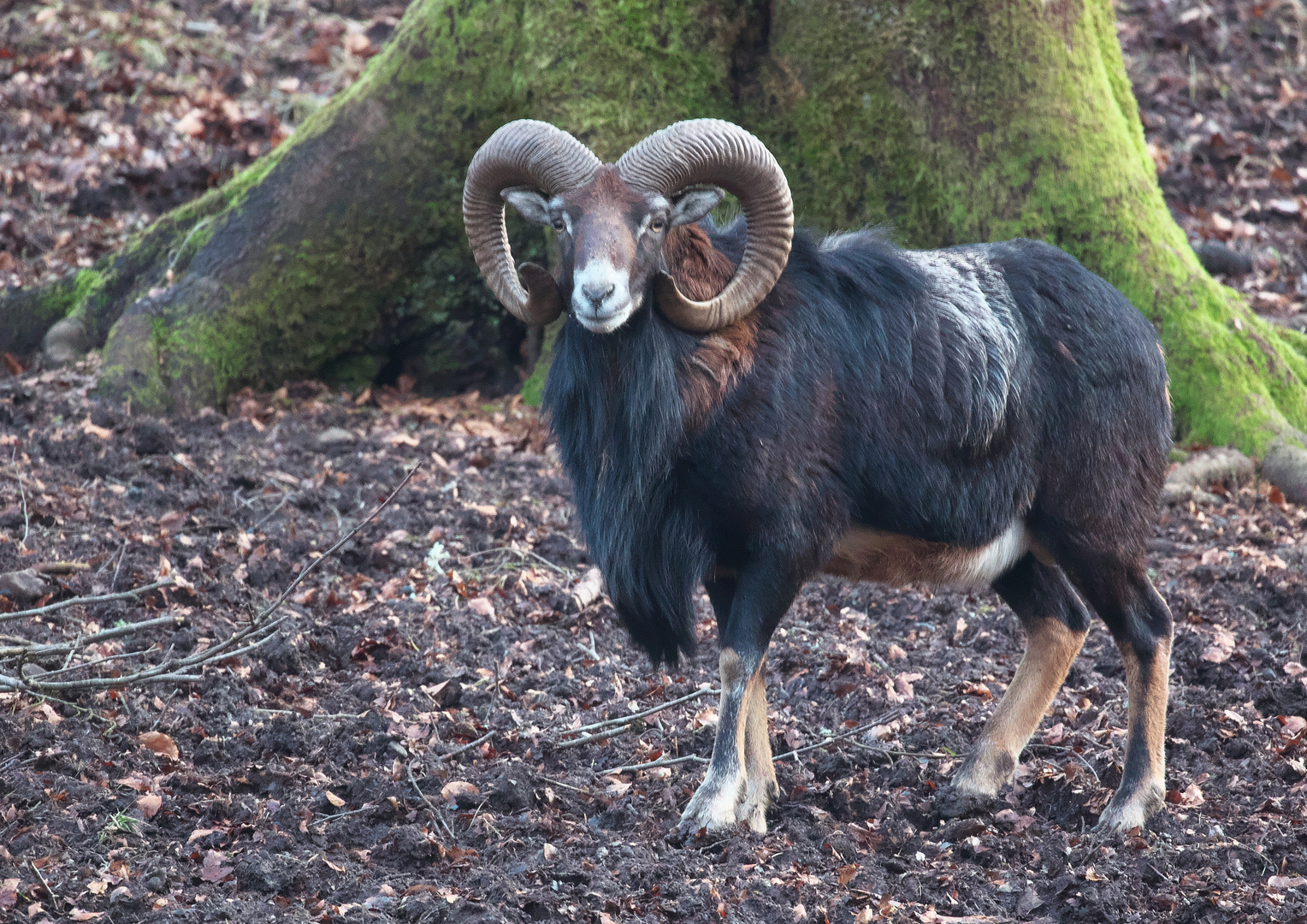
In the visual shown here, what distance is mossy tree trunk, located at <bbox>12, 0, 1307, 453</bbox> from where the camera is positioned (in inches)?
304

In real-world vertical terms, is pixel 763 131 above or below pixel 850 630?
above

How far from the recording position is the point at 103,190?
10.3 meters

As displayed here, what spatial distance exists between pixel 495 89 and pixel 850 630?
15.7 feet

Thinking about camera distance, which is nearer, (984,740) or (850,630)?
(984,740)

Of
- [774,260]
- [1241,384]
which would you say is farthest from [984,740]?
[1241,384]

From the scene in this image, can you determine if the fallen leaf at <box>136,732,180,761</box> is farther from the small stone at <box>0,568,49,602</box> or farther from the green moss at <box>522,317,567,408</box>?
the green moss at <box>522,317,567,408</box>

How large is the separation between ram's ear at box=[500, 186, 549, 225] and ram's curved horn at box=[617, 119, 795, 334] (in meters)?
0.36

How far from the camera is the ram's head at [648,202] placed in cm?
424

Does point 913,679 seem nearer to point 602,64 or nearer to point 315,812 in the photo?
point 315,812

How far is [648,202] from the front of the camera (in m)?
4.30

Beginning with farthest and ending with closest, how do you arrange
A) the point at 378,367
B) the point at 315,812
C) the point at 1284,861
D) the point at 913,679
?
1. the point at 378,367
2. the point at 913,679
3. the point at 315,812
4. the point at 1284,861

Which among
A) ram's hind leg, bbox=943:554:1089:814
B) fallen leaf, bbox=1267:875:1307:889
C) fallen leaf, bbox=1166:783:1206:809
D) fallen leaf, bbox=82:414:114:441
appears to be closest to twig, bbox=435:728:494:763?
ram's hind leg, bbox=943:554:1089:814

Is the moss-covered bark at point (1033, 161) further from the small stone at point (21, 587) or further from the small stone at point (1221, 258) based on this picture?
the small stone at point (21, 587)

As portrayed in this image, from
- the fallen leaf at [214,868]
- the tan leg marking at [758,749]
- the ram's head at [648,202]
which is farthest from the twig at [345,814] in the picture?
the ram's head at [648,202]
